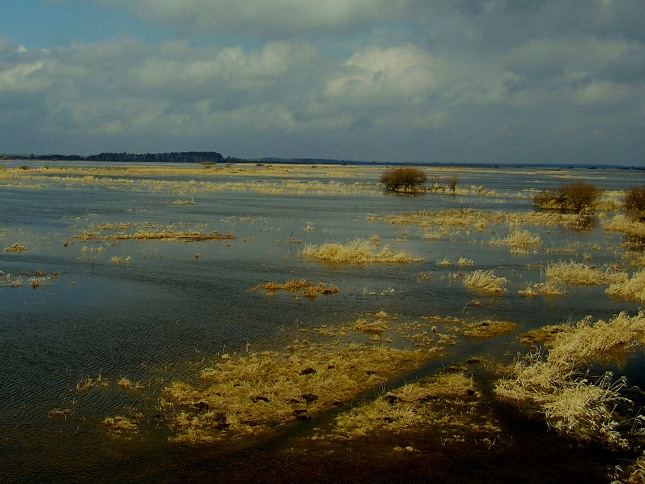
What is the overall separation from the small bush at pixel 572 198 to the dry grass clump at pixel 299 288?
44793 millimetres

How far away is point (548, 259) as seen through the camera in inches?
1145

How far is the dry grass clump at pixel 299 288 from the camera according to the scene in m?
20.4

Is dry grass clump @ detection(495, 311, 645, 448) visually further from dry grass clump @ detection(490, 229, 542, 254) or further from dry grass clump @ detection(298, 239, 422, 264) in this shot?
dry grass clump @ detection(490, 229, 542, 254)

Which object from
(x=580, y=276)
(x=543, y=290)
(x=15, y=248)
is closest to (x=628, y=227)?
(x=580, y=276)

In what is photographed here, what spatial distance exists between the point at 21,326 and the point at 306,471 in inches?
424

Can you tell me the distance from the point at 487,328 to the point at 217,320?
26.3 ft

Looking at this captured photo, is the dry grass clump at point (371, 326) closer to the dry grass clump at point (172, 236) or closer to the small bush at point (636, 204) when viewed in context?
the dry grass clump at point (172, 236)

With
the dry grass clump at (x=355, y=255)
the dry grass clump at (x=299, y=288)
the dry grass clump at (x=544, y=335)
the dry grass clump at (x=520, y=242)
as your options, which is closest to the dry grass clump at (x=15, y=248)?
the dry grass clump at (x=355, y=255)

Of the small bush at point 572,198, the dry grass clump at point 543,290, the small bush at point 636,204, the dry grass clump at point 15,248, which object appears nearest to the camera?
the dry grass clump at point 543,290

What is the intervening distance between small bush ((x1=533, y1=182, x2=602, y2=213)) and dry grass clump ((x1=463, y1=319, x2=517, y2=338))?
45.5 m

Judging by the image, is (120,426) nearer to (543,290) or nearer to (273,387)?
(273,387)

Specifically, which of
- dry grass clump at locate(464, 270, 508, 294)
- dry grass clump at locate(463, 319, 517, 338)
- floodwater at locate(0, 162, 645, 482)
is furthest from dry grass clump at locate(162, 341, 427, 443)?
dry grass clump at locate(464, 270, 508, 294)

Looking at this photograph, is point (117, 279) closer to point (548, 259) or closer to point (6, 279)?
point (6, 279)

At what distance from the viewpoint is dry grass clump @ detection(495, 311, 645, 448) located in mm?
10359
